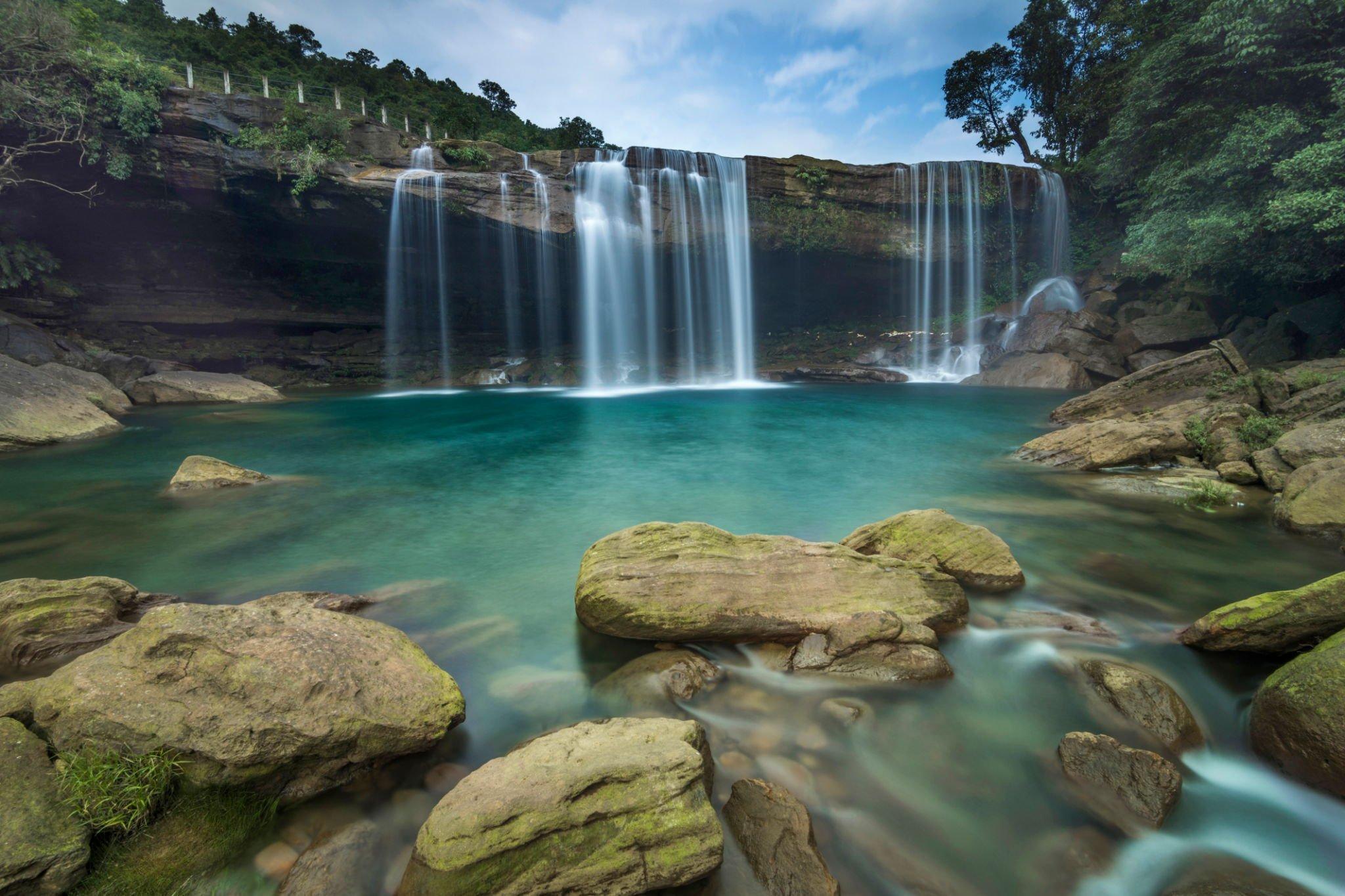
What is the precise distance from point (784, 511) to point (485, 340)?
81.4 feet

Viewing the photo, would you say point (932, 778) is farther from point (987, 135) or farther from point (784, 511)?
point (987, 135)

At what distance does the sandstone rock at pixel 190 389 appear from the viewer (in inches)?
707

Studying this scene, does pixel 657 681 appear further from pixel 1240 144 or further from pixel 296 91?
pixel 296 91

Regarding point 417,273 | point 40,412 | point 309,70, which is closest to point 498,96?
point 309,70

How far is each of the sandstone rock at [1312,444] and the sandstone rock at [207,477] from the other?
48.0ft

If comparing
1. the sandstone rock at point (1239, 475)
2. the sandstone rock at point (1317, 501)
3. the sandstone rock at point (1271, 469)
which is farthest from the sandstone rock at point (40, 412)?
the sandstone rock at point (1271, 469)

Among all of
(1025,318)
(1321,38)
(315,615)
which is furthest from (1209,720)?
(1025,318)

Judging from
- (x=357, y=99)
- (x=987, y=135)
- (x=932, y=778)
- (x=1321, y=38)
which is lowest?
(x=932, y=778)

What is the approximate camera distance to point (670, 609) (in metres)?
→ 4.25

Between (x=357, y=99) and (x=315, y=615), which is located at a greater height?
(x=357, y=99)

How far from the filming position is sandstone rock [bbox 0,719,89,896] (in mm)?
2164

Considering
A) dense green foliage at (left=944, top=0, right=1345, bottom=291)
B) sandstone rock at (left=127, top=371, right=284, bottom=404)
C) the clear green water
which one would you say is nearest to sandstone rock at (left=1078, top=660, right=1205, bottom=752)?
the clear green water

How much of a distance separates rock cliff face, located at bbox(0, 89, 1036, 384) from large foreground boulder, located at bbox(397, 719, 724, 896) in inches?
886

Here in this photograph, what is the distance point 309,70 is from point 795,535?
46.9 metres
